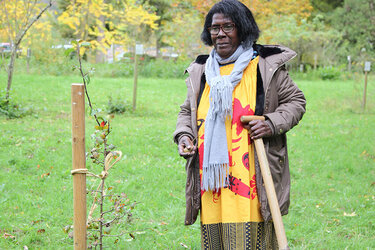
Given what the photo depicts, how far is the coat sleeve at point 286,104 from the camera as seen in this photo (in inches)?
95.8

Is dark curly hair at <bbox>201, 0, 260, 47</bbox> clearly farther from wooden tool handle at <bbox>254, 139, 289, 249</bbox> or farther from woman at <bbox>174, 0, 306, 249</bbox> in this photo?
wooden tool handle at <bbox>254, 139, 289, 249</bbox>

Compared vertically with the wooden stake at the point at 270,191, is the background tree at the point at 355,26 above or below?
above

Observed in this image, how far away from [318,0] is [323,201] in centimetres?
2886

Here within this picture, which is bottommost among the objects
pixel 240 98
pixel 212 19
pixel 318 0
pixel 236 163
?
pixel 236 163

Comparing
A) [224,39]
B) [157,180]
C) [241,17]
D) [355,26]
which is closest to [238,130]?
[224,39]

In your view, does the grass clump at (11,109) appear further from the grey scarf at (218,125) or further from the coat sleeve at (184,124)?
the grey scarf at (218,125)

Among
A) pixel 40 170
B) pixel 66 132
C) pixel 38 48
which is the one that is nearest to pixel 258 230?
pixel 40 170

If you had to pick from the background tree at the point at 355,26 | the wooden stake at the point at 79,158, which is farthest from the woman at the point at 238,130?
the background tree at the point at 355,26

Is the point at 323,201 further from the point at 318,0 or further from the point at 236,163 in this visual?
the point at 318,0

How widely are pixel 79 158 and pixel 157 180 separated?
140 inches

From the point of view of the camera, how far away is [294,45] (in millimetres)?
23266

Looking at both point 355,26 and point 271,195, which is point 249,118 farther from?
point 355,26

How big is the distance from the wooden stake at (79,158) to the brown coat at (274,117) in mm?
720

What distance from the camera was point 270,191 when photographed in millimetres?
2273
